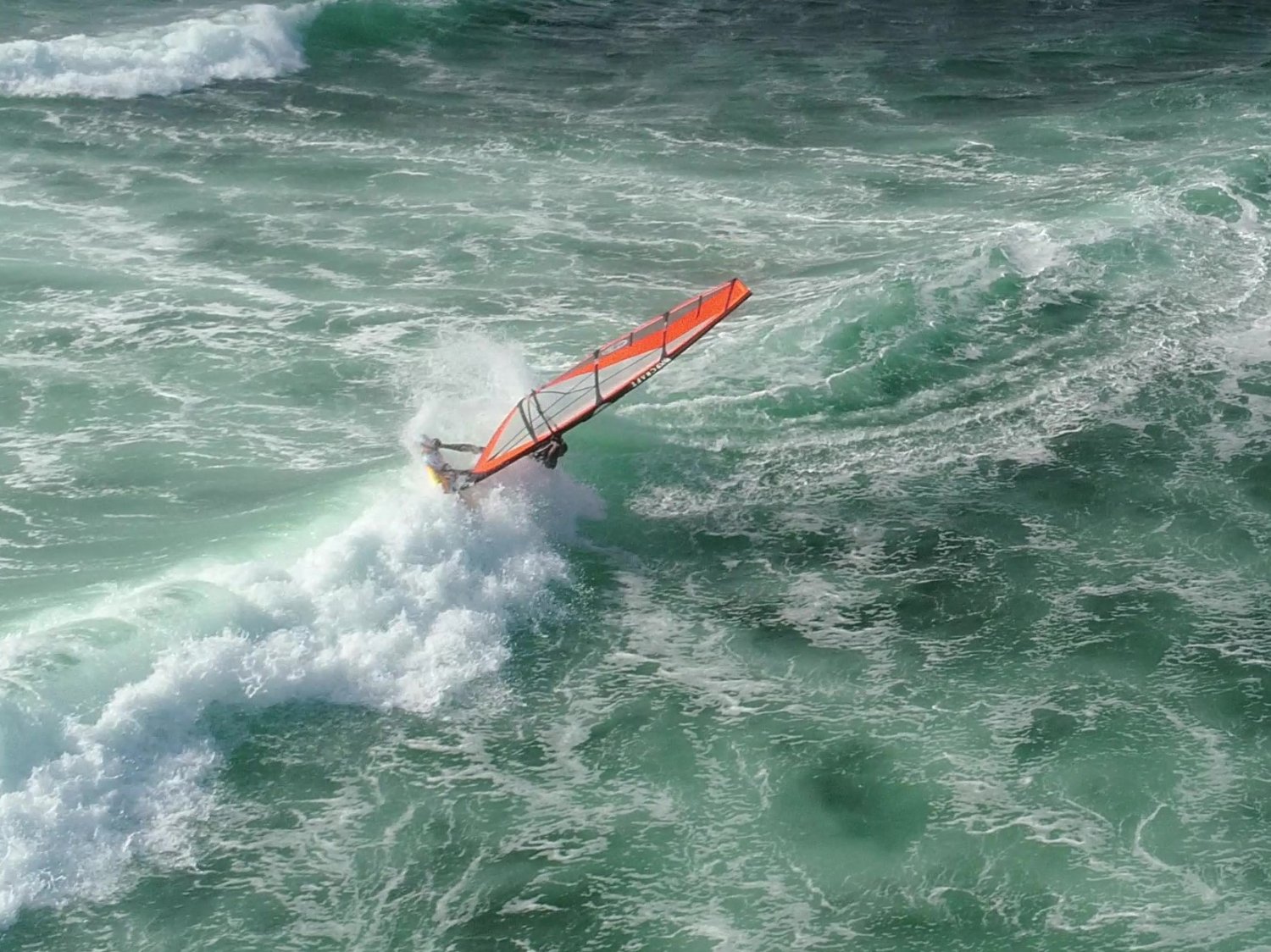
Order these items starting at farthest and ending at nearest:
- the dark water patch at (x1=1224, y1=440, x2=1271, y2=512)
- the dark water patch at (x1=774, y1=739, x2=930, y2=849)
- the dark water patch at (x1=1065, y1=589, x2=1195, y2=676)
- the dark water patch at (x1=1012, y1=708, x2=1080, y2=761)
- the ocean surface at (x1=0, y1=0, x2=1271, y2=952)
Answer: the dark water patch at (x1=1224, y1=440, x2=1271, y2=512) → the dark water patch at (x1=1065, y1=589, x2=1195, y2=676) → the dark water patch at (x1=1012, y1=708, x2=1080, y2=761) → the dark water patch at (x1=774, y1=739, x2=930, y2=849) → the ocean surface at (x1=0, y1=0, x2=1271, y2=952)

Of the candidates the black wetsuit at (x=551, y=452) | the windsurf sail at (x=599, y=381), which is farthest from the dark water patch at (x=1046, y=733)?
the black wetsuit at (x=551, y=452)

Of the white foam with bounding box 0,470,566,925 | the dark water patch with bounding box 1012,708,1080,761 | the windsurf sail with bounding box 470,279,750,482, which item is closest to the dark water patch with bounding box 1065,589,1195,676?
A: the dark water patch with bounding box 1012,708,1080,761

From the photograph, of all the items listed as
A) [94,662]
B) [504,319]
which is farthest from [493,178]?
[94,662]

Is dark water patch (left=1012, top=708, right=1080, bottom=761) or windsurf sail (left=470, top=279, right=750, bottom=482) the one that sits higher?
windsurf sail (left=470, top=279, right=750, bottom=482)

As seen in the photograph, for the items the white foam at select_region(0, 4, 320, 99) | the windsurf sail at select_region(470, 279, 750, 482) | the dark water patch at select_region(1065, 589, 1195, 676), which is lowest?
the dark water patch at select_region(1065, 589, 1195, 676)

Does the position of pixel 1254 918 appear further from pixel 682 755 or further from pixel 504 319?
pixel 504 319

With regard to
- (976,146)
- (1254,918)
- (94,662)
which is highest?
(976,146)

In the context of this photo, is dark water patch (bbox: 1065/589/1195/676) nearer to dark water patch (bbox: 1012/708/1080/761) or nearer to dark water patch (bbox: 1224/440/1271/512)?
dark water patch (bbox: 1012/708/1080/761)
